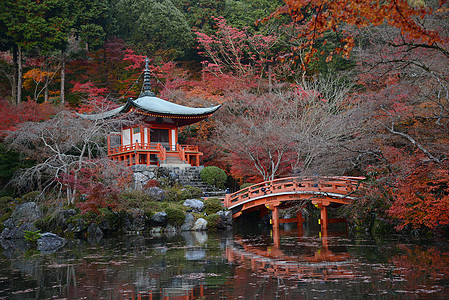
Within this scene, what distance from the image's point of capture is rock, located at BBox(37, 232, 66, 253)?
13.6 meters

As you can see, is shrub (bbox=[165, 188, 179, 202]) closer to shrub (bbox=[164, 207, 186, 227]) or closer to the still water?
shrub (bbox=[164, 207, 186, 227])

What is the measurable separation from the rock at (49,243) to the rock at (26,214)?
315 centimetres

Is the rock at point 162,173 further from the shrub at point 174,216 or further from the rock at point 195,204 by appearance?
the shrub at point 174,216

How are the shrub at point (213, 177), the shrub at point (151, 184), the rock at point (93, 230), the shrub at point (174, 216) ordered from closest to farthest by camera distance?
the rock at point (93, 230)
the shrub at point (174, 216)
the shrub at point (151, 184)
the shrub at point (213, 177)

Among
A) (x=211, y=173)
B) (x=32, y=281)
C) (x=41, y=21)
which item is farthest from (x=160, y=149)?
(x=32, y=281)

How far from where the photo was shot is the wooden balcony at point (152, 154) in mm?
22688

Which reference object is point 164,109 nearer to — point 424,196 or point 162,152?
point 162,152

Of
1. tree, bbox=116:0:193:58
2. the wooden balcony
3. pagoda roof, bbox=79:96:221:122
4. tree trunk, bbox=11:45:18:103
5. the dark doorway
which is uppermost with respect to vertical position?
tree, bbox=116:0:193:58

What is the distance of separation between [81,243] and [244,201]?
22.5ft

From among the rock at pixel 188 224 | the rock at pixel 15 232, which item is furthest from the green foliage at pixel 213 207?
the rock at pixel 15 232

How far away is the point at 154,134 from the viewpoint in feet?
81.2

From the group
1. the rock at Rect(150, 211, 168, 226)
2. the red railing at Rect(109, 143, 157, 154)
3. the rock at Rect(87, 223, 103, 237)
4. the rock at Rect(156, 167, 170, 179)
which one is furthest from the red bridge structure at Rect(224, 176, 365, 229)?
the red railing at Rect(109, 143, 157, 154)

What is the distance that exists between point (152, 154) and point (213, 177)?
4.27 metres

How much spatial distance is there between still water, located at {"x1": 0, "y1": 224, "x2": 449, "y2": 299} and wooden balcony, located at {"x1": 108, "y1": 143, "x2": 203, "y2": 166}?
1056 centimetres
